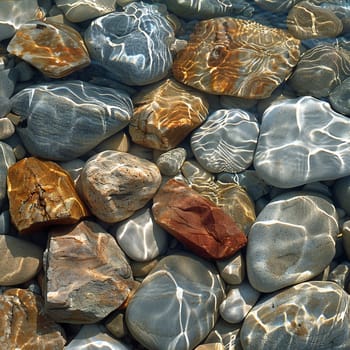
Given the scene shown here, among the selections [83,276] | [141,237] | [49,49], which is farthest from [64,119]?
[83,276]

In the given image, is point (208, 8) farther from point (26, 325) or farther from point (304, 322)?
point (26, 325)

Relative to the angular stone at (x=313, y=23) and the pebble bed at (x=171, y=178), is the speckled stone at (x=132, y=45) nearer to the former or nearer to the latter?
the pebble bed at (x=171, y=178)

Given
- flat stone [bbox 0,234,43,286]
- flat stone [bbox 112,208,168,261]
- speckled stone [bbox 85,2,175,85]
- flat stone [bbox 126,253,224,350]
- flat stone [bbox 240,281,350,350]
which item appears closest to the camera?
flat stone [bbox 240,281,350,350]

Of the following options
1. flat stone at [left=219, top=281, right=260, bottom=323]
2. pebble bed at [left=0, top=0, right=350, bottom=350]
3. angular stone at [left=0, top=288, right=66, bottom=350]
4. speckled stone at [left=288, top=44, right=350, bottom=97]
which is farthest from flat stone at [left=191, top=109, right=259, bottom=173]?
angular stone at [left=0, top=288, right=66, bottom=350]

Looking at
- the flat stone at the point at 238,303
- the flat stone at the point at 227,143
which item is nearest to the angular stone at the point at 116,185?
the flat stone at the point at 227,143

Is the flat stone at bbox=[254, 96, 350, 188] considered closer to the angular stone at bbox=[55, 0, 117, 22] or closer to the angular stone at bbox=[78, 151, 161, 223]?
the angular stone at bbox=[78, 151, 161, 223]

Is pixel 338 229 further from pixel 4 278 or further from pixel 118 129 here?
pixel 4 278

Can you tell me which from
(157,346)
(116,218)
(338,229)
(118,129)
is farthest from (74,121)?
(338,229)
